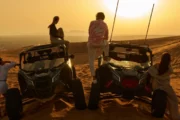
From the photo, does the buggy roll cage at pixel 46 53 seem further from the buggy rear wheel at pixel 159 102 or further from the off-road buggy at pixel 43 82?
the buggy rear wheel at pixel 159 102

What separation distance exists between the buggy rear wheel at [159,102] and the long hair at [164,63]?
20.4 inches

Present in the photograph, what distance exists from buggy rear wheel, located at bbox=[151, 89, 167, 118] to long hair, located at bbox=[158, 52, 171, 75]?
0.52m

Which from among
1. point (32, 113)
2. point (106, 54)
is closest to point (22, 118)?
point (32, 113)

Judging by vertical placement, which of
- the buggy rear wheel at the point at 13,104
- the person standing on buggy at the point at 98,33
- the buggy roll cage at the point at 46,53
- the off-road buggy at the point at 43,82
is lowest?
the buggy rear wheel at the point at 13,104

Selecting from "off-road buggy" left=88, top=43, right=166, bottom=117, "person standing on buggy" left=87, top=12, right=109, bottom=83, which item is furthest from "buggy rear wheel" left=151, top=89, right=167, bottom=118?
"person standing on buggy" left=87, top=12, right=109, bottom=83

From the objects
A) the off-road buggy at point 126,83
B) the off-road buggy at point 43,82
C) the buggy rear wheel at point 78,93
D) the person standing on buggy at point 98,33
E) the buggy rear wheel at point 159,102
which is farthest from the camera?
the person standing on buggy at point 98,33

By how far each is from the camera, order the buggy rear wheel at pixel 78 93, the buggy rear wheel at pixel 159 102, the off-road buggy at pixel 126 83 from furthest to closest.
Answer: the buggy rear wheel at pixel 78 93
the off-road buggy at pixel 126 83
the buggy rear wheel at pixel 159 102

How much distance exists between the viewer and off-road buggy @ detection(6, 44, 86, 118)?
26.0ft

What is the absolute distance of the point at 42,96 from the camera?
803cm

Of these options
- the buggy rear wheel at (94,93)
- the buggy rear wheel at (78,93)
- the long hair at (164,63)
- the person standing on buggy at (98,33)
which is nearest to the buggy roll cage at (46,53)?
the person standing on buggy at (98,33)

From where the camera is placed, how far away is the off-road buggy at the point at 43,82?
312 inches

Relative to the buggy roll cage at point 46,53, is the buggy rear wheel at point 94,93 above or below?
below

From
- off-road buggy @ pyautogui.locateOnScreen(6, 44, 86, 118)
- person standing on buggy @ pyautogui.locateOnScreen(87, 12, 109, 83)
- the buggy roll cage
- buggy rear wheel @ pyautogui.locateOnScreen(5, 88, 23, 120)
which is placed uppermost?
person standing on buggy @ pyautogui.locateOnScreen(87, 12, 109, 83)

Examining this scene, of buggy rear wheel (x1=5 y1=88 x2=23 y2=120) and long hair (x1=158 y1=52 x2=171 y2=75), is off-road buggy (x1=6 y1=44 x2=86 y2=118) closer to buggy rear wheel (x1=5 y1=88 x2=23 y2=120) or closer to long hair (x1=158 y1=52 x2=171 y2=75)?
buggy rear wheel (x1=5 y1=88 x2=23 y2=120)
